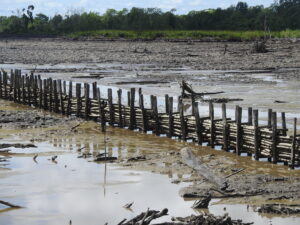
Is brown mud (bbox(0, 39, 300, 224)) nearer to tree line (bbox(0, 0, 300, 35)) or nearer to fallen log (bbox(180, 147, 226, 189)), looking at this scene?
fallen log (bbox(180, 147, 226, 189))

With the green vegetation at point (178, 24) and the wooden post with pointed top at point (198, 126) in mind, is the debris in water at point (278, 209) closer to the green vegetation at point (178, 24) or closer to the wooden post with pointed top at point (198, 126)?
the wooden post with pointed top at point (198, 126)

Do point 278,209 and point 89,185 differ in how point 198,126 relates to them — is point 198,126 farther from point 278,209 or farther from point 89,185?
point 278,209

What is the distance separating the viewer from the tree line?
309 ft

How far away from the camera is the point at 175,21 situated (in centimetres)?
10500

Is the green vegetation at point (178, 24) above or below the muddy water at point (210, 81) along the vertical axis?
above

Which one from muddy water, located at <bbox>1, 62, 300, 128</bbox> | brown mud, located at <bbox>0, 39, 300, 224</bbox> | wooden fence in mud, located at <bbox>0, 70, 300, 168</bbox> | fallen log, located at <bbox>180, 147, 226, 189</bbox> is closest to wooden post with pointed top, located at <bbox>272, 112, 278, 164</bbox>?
wooden fence in mud, located at <bbox>0, 70, 300, 168</bbox>

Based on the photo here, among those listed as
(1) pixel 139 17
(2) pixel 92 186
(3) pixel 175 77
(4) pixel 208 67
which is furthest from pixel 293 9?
(2) pixel 92 186

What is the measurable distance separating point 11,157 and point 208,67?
3058 cm

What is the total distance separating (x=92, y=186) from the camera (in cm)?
1345

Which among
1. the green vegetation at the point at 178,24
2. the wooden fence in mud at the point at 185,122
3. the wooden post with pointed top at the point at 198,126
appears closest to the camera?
the wooden fence in mud at the point at 185,122

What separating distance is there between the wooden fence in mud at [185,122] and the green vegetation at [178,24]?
1972 inches

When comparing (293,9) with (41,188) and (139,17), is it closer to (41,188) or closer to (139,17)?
(139,17)

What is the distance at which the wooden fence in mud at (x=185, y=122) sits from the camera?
15156mm

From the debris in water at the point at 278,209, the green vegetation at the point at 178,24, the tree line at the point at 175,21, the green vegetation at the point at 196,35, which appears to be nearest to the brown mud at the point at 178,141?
the debris in water at the point at 278,209
